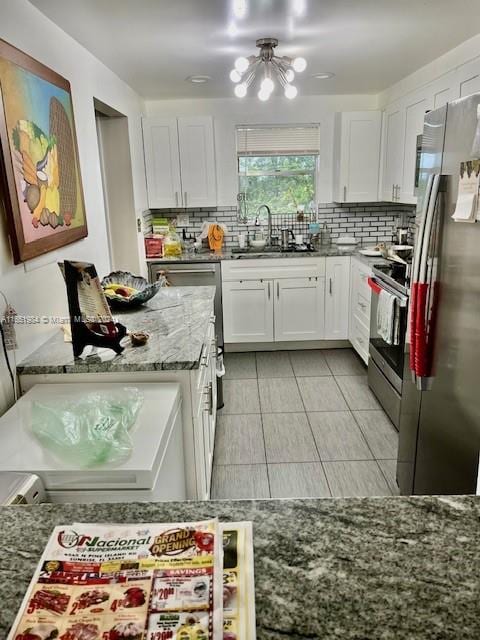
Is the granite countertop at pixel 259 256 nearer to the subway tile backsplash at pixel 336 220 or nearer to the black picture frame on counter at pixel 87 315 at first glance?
the subway tile backsplash at pixel 336 220

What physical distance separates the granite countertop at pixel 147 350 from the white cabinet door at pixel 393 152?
240cm

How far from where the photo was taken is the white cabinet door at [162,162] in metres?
4.48

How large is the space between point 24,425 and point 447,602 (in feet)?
4.43

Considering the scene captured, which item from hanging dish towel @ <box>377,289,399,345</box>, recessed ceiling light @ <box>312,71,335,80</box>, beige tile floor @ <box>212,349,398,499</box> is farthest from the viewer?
recessed ceiling light @ <box>312,71,335,80</box>

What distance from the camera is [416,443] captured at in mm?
2254

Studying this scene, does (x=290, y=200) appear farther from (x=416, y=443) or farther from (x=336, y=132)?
(x=416, y=443)

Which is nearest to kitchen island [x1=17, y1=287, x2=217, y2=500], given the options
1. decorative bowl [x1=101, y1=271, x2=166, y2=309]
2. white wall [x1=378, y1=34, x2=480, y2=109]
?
decorative bowl [x1=101, y1=271, x2=166, y2=309]

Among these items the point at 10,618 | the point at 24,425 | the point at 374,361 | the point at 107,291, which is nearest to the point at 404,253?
the point at 374,361

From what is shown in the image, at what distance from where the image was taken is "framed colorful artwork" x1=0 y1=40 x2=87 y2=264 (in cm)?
186

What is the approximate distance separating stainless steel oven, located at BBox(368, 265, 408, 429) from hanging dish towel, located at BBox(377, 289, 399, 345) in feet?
0.09

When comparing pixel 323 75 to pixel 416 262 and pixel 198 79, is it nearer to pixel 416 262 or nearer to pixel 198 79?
pixel 198 79

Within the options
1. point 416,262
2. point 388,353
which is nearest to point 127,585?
point 416,262

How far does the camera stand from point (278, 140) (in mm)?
4910

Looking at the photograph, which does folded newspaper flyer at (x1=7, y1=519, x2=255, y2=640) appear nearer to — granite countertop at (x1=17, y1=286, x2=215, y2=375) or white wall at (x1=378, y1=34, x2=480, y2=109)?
granite countertop at (x1=17, y1=286, x2=215, y2=375)
